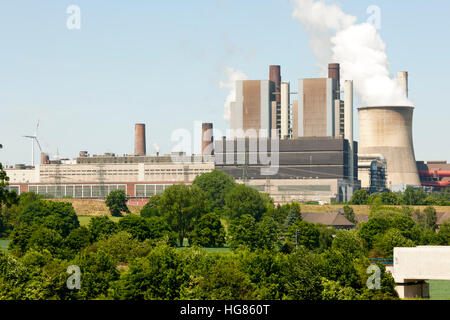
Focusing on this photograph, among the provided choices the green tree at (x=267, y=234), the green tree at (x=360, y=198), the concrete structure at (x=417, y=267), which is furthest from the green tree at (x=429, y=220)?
the concrete structure at (x=417, y=267)

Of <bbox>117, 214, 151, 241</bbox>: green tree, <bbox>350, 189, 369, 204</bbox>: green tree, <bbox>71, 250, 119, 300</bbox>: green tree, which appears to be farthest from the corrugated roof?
<bbox>71, 250, 119, 300</bbox>: green tree

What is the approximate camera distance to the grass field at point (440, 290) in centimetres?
6606

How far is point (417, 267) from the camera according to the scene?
1848 inches

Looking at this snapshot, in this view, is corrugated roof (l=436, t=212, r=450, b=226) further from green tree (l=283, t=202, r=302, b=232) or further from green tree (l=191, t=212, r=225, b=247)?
green tree (l=191, t=212, r=225, b=247)

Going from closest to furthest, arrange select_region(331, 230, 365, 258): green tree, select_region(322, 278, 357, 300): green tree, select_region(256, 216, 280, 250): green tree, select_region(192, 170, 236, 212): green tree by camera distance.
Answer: select_region(322, 278, 357, 300): green tree → select_region(331, 230, 365, 258): green tree → select_region(256, 216, 280, 250): green tree → select_region(192, 170, 236, 212): green tree

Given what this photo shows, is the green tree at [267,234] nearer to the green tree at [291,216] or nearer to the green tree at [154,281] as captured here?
the green tree at [291,216]

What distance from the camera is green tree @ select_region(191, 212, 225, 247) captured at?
379 ft

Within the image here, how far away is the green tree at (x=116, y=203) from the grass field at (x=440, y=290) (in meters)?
100

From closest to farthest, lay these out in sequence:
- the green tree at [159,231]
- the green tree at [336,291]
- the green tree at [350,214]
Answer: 1. the green tree at [336,291]
2. the green tree at [159,231]
3. the green tree at [350,214]

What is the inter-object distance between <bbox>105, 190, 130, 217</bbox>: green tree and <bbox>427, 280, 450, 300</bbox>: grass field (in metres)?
100

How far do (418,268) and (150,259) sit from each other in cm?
1769

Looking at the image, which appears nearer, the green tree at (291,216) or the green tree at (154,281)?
the green tree at (154,281)
